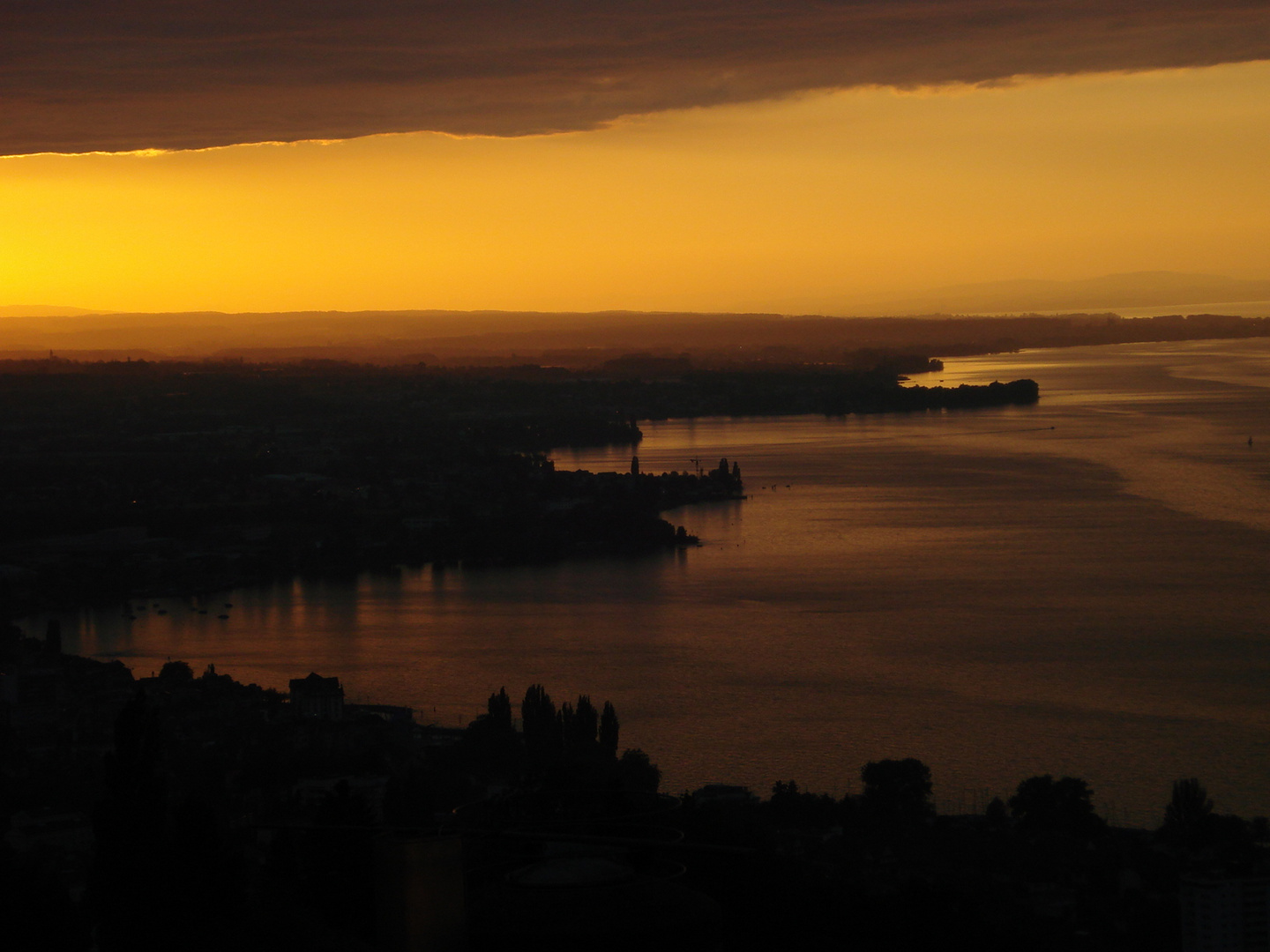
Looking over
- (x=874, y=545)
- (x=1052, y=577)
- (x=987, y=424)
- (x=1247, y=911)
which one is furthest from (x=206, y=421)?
(x=1247, y=911)

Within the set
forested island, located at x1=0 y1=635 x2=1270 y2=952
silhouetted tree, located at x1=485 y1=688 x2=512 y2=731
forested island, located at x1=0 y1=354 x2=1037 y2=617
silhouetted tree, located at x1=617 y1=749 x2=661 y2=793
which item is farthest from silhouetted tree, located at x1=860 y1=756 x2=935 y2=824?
forested island, located at x1=0 y1=354 x2=1037 y2=617

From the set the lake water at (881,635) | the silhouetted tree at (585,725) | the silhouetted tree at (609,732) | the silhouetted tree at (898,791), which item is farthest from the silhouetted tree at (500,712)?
the silhouetted tree at (898,791)

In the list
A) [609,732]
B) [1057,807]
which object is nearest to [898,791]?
[1057,807]

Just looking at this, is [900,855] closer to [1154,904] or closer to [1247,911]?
[1154,904]

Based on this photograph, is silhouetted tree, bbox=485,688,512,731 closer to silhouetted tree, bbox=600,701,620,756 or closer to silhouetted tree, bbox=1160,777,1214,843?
silhouetted tree, bbox=600,701,620,756

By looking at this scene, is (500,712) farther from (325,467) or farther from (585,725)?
(325,467)
